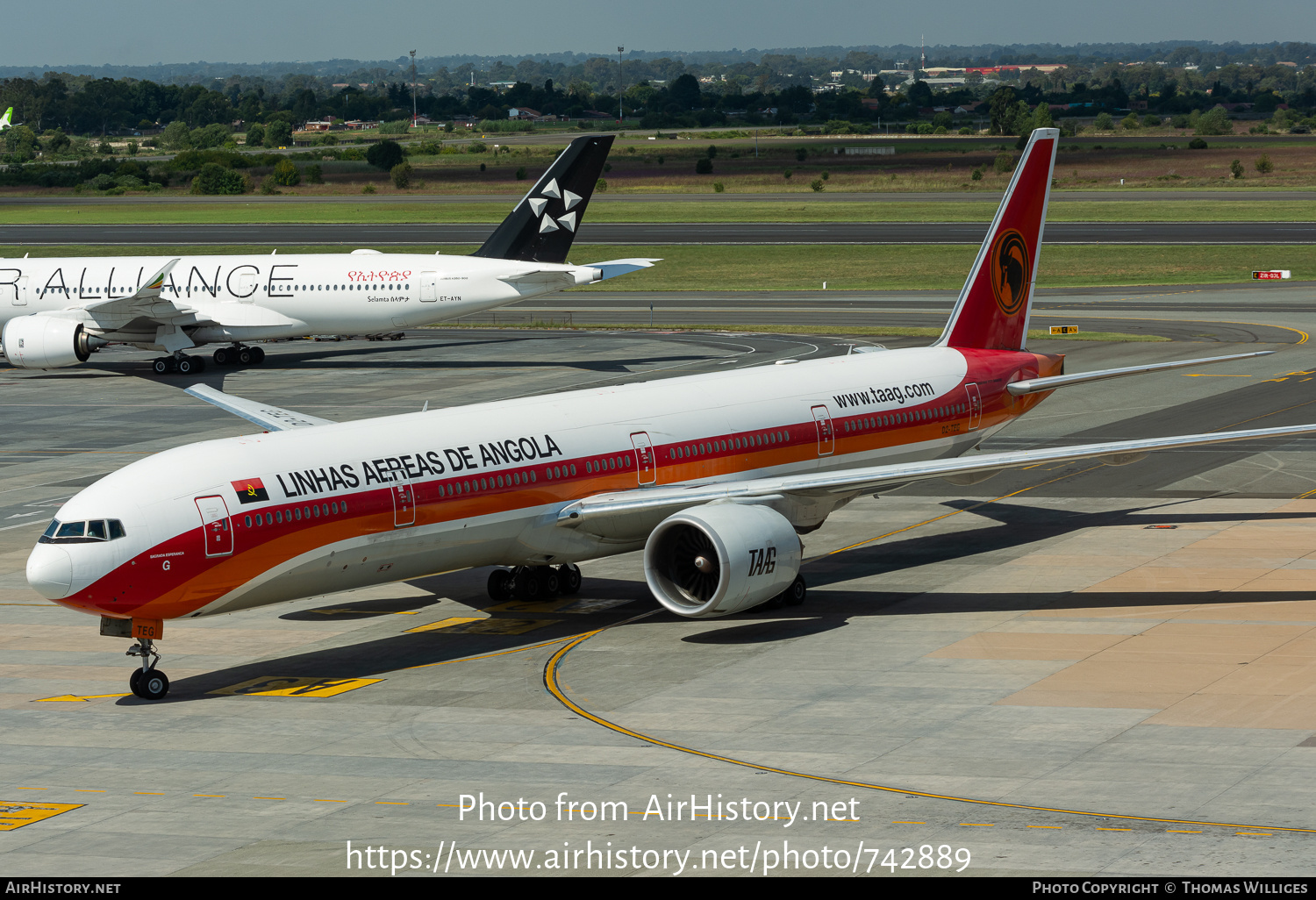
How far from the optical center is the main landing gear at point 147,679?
2561 centimetres

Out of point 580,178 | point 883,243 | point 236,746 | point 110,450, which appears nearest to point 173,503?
point 236,746

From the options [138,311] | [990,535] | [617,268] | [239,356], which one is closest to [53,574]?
[990,535]

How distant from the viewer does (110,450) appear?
50594 millimetres

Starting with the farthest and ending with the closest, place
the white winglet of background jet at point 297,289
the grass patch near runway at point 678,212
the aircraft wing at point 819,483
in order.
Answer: the grass patch near runway at point 678,212, the white winglet of background jet at point 297,289, the aircraft wing at point 819,483

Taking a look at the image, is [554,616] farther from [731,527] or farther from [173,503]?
[173,503]

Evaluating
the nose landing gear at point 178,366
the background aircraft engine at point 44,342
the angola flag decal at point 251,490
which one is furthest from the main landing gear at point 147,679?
the nose landing gear at point 178,366

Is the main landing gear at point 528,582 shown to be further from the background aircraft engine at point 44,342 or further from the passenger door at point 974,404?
the background aircraft engine at point 44,342

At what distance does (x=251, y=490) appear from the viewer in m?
25.8

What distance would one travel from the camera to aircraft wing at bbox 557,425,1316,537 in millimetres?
29438

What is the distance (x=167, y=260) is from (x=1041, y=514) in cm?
4588

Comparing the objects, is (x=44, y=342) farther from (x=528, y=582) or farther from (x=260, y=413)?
(x=528, y=582)

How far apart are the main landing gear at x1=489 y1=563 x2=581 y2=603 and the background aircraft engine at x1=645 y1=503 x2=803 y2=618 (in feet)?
11.9

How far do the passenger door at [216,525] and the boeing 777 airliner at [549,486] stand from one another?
0.03 meters

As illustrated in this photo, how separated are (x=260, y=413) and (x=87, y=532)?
11853 millimetres
